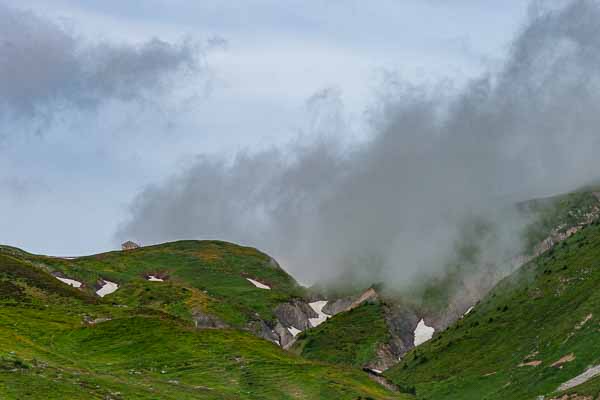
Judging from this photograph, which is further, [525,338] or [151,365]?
[525,338]

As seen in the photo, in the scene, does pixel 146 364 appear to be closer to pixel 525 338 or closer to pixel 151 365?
pixel 151 365

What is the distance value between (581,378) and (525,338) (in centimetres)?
4219

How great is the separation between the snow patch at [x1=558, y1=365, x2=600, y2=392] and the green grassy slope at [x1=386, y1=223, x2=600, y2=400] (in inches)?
70.9

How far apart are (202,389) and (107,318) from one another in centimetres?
5032

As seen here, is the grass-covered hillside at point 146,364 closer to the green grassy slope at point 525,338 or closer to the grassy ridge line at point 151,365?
the grassy ridge line at point 151,365

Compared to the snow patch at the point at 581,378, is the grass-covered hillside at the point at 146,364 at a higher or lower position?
higher

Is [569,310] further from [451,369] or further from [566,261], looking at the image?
[566,261]

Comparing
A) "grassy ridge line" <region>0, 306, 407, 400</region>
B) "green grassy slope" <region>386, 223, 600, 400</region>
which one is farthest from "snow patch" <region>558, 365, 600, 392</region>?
"grassy ridge line" <region>0, 306, 407, 400</region>

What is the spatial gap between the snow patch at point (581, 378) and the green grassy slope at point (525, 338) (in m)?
1.80

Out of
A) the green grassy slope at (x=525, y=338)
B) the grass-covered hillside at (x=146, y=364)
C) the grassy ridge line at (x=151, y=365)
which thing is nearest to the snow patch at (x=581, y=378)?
the green grassy slope at (x=525, y=338)

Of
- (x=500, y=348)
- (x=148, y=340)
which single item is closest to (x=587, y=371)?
(x=500, y=348)

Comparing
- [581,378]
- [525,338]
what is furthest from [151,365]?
[525,338]

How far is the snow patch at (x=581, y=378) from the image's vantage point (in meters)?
97.4

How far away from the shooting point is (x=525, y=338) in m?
141
